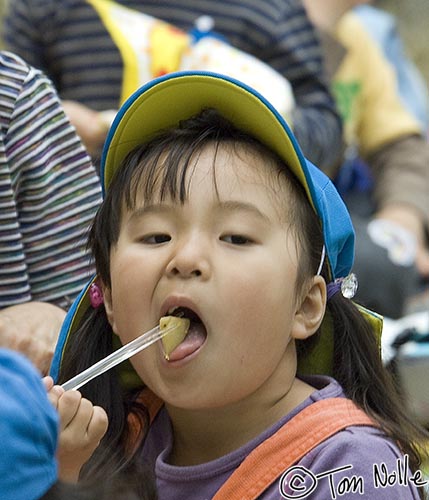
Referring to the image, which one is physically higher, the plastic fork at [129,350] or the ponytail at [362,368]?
the plastic fork at [129,350]

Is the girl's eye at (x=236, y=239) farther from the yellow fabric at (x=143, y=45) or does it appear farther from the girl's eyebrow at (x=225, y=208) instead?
Answer: the yellow fabric at (x=143, y=45)

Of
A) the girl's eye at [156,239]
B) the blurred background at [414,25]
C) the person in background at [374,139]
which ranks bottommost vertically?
the blurred background at [414,25]

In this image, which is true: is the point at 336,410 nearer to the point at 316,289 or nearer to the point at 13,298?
the point at 316,289

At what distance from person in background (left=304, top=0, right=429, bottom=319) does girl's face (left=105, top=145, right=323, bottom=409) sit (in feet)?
4.12

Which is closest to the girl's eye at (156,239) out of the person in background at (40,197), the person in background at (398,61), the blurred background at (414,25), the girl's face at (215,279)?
the girl's face at (215,279)

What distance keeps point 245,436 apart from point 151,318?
160mm

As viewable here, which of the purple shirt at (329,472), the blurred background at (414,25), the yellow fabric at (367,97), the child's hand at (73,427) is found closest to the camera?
the child's hand at (73,427)

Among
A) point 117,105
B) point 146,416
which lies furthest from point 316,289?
point 117,105

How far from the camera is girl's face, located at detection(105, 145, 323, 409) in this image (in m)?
1.01

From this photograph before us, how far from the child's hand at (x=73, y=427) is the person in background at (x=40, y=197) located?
34 centimetres

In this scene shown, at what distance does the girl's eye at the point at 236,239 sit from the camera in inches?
40.7

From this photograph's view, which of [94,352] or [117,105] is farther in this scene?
[117,105]

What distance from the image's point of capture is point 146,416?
1.21m

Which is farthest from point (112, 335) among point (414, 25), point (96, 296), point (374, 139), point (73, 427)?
point (414, 25)
